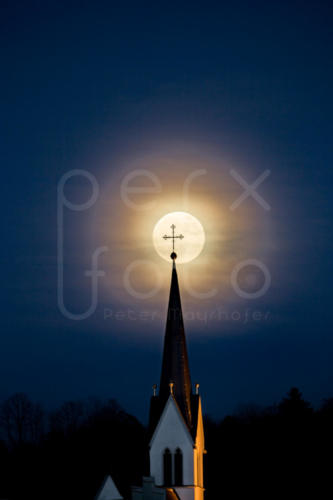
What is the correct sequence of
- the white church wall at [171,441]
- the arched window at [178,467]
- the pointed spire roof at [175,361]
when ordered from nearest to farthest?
the arched window at [178,467] < the white church wall at [171,441] < the pointed spire roof at [175,361]

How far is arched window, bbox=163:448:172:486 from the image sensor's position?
120 ft

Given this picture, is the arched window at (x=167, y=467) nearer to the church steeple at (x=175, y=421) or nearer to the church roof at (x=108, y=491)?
the church steeple at (x=175, y=421)

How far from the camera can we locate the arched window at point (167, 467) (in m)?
36.5

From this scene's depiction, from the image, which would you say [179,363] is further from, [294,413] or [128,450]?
[128,450]

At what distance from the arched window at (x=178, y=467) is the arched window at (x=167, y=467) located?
28cm

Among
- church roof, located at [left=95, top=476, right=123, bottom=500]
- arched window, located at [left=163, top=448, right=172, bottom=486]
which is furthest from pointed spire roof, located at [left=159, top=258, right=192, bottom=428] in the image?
church roof, located at [left=95, top=476, right=123, bottom=500]

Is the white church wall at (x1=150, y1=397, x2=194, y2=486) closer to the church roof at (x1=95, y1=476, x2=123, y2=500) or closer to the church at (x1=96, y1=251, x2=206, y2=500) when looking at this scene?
the church at (x1=96, y1=251, x2=206, y2=500)

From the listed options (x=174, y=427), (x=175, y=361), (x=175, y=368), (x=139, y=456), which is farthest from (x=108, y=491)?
(x=139, y=456)

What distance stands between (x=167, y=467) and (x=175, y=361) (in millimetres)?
4808

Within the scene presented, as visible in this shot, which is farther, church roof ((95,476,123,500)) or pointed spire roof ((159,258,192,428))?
pointed spire roof ((159,258,192,428))

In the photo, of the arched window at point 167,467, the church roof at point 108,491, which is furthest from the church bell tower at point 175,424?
the church roof at point 108,491

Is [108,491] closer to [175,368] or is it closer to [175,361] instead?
[175,368]

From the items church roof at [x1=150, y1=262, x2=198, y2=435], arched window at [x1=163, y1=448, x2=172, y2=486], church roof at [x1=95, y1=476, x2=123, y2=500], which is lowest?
church roof at [x1=95, y1=476, x2=123, y2=500]

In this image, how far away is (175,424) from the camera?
123 ft
